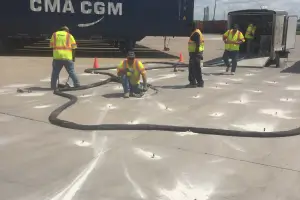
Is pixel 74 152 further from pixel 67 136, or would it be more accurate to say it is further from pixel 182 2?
pixel 182 2

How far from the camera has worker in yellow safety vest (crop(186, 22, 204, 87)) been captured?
938 cm

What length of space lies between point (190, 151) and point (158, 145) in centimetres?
46

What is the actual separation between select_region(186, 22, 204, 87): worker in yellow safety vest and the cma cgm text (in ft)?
29.8

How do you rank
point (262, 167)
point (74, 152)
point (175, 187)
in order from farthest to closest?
point (74, 152) < point (262, 167) < point (175, 187)

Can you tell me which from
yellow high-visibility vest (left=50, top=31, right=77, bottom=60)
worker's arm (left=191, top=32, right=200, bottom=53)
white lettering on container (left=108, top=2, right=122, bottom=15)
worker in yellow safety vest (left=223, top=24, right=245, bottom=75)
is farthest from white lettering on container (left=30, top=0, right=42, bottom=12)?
worker's arm (left=191, top=32, right=200, bottom=53)

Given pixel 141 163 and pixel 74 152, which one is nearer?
pixel 141 163

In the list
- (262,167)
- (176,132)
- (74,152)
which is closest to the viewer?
(262,167)

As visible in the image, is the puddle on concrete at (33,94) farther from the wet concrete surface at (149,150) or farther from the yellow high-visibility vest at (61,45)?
the yellow high-visibility vest at (61,45)

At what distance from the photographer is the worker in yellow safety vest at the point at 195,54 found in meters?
9.38

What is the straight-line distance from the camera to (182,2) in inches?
696

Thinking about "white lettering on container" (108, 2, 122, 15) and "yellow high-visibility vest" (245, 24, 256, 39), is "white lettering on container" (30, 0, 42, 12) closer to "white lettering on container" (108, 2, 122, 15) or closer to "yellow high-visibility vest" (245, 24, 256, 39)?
"white lettering on container" (108, 2, 122, 15)

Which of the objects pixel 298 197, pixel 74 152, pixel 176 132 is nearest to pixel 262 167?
pixel 298 197

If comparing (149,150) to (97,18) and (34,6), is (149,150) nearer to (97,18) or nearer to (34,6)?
(97,18)

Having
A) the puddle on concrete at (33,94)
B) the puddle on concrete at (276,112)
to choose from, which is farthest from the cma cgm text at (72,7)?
the puddle on concrete at (276,112)
